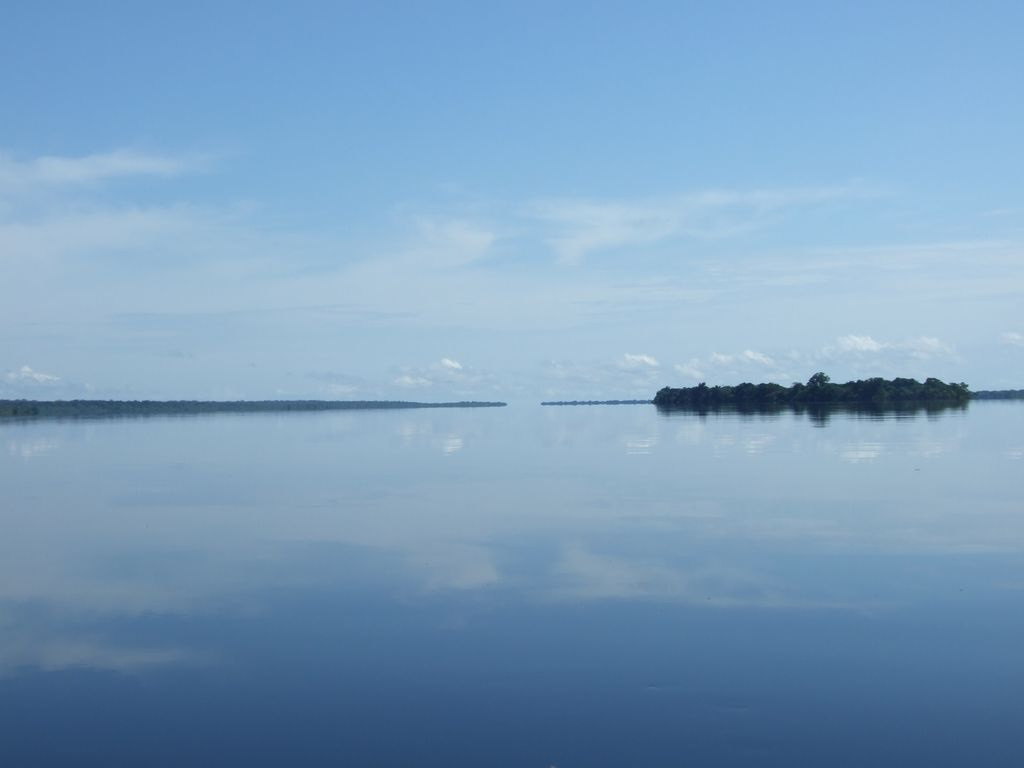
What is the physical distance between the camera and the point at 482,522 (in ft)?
50.9

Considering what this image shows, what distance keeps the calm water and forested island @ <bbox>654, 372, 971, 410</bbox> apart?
3025 inches

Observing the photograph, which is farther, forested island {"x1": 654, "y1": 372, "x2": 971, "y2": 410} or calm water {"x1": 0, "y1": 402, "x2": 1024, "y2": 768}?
forested island {"x1": 654, "y1": 372, "x2": 971, "y2": 410}

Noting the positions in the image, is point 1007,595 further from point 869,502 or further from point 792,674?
point 869,502

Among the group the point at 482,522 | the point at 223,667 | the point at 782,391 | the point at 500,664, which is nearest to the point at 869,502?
the point at 482,522

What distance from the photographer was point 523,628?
888 cm

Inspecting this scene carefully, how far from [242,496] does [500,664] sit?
1326cm

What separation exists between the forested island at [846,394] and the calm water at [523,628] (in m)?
76.8

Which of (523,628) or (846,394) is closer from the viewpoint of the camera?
(523,628)

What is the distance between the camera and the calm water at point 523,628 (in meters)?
6.43

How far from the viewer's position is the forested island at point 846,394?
92562 mm

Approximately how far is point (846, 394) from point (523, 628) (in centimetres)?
9064

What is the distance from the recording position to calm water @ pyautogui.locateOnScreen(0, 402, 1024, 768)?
643 centimetres

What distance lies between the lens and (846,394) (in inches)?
3708

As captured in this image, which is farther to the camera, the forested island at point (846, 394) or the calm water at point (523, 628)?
the forested island at point (846, 394)
